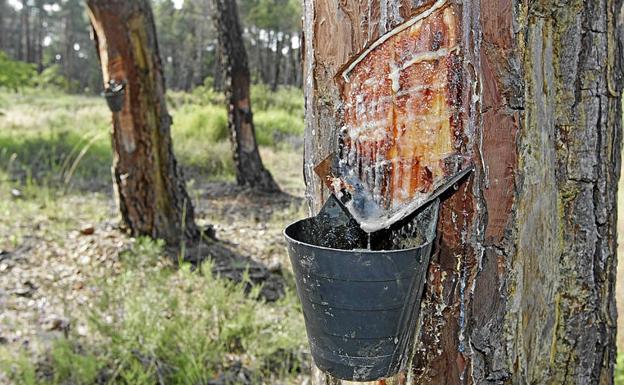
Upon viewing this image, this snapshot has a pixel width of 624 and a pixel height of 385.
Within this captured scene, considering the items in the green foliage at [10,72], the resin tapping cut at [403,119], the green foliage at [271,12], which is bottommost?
the resin tapping cut at [403,119]

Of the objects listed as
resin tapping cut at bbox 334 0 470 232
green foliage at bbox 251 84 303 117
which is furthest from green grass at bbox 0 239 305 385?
green foliage at bbox 251 84 303 117

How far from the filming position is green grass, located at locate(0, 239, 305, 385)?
255 centimetres

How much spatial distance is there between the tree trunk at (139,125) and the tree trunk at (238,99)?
2.46m

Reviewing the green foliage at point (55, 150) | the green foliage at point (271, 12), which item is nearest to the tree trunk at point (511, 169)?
the green foliage at point (55, 150)

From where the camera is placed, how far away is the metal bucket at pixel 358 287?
3.02 feet

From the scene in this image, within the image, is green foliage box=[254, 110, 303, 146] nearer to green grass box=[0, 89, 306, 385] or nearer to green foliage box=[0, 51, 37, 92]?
green foliage box=[0, 51, 37, 92]

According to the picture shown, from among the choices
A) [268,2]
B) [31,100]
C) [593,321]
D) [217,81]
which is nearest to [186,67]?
[217,81]

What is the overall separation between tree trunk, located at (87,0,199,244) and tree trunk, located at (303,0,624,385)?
11.1 feet

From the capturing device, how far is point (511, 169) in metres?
1.01

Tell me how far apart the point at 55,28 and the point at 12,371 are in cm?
5069

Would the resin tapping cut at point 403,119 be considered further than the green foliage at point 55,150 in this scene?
No

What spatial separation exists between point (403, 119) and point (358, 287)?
12.7 inches

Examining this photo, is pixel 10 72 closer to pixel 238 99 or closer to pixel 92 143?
pixel 92 143

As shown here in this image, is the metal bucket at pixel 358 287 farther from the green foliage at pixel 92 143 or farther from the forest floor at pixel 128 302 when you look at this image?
the green foliage at pixel 92 143
